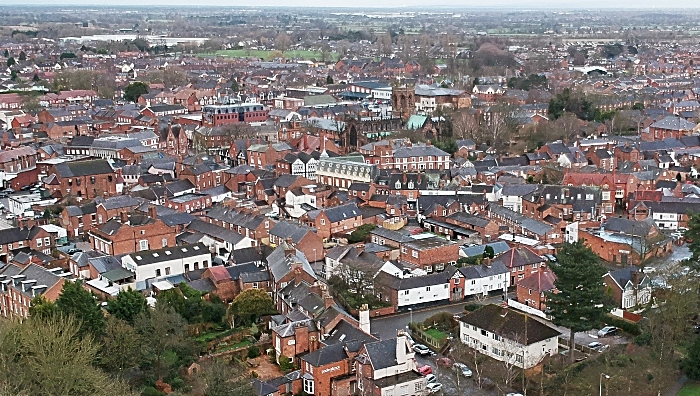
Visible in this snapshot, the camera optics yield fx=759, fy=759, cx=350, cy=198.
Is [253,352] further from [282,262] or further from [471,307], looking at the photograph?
[471,307]

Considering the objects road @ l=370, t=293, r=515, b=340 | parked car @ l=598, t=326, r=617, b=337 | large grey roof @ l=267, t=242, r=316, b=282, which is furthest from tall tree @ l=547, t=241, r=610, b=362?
large grey roof @ l=267, t=242, r=316, b=282

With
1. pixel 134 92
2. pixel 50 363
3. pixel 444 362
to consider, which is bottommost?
pixel 444 362

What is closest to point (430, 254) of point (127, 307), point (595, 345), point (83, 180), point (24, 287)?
point (595, 345)

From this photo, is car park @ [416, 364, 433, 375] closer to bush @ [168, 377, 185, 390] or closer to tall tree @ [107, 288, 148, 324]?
bush @ [168, 377, 185, 390]

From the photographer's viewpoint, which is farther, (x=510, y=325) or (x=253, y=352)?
(x=253, y=352)

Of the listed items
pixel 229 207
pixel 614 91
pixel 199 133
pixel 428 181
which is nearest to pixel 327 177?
pixel 428 181

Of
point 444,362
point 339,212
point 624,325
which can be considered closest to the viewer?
point 444,362

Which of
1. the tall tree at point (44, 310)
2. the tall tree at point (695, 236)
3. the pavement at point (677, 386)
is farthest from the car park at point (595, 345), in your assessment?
the tall tree at point (44, 310)
